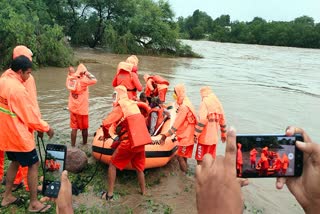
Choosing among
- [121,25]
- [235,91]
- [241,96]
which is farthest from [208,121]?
[121,25]

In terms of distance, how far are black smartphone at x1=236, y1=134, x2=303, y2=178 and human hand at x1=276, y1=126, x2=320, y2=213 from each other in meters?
0.05

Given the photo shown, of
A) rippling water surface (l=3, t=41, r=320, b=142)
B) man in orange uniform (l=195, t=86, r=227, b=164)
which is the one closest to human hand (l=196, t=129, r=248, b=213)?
man in orange uniform (l=195, t=86, r=227, b=164)

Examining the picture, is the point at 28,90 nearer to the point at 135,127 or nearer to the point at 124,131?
the point at 124,131

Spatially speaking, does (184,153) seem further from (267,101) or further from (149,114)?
(267,101)

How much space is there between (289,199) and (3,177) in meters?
4.37

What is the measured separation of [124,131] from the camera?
478 cm

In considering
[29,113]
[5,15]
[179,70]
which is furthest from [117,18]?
[29,113]

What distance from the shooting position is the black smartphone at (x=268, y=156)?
183cm

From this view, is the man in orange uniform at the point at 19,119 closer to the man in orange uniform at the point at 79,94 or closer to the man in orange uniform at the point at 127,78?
the man in orange uniform at the point at 79,94

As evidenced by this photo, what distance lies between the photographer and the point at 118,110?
15.7 feet

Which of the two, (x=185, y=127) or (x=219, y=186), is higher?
(x=219, y=186)

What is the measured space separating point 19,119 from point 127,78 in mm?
3100

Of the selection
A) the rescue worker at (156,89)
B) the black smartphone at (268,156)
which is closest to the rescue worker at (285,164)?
the black smartphone at (268,156)

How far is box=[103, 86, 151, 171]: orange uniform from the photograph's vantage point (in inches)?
182
